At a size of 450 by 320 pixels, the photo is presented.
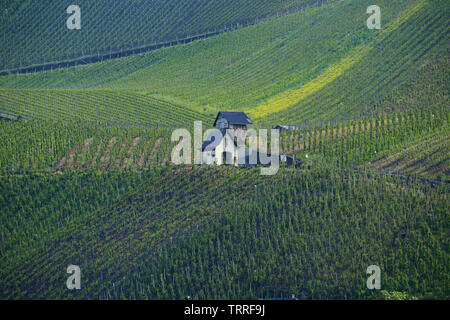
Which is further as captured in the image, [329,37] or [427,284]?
[329,37]

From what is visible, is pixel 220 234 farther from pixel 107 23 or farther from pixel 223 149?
pixel 107 23

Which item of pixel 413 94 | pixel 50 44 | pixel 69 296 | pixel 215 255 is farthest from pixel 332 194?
pixel 50 44

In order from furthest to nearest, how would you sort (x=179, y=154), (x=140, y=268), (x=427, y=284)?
(x=179, y=154) → (x=140, y=268) → (x=427, y=284)

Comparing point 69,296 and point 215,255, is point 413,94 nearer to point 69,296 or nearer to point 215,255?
point 215,255

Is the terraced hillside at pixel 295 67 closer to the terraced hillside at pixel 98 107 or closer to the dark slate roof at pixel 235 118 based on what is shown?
the terraced hillside at pixel 98 107

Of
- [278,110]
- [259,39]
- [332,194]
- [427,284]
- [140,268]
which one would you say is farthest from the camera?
[259,39]

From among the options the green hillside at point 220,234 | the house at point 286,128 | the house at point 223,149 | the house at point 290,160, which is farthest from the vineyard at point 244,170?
the house at point 223,149

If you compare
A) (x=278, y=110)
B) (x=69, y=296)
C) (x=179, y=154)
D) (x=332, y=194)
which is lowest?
(x=69, y=296)

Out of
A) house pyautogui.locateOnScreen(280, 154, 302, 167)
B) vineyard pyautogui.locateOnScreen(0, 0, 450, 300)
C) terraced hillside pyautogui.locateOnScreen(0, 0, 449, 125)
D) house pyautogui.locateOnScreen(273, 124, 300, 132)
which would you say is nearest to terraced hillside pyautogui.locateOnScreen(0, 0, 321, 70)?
vineyard pyautogui.locateOnScreen(0, 0, 450, 300)
